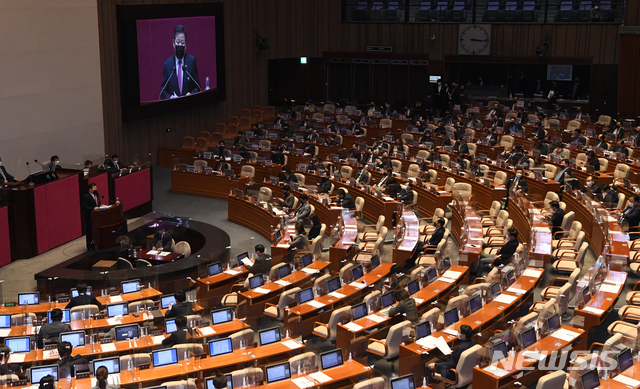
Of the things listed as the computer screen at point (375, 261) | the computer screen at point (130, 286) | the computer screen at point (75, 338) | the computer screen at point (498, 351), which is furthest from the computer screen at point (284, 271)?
the computer screen at point (498, 351)

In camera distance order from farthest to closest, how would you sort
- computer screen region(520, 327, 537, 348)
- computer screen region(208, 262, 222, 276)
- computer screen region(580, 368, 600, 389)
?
computer screen region(208, 262, 222, 276), computer screen region(520, 327, 537, 348), computer screen region(580, 368, 600, 389)

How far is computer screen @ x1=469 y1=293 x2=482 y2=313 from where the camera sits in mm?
11349

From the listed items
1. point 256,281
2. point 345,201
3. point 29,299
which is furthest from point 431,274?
point 29,299

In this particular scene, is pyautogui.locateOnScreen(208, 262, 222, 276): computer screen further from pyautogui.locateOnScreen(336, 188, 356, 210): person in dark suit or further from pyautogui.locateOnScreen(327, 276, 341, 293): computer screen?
pyautogui.locateOnScreen(336, 188, 356, 210): person in dark suit

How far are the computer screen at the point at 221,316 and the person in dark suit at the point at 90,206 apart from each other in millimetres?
6571

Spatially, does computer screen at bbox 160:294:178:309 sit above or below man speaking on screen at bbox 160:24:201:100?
below

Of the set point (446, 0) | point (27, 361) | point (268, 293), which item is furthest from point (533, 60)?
point (27, 361)

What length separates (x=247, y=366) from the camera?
9.98 meters

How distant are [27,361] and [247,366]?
9.76 feet

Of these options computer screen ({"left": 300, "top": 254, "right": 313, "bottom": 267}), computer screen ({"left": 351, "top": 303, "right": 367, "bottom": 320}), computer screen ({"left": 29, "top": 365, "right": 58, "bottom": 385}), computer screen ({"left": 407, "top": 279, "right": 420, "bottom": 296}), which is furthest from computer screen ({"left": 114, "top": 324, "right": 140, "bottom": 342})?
computer screen ({"left": 407, "top": 279, "right": 420, "bottom": 296})

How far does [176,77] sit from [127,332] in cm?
1474

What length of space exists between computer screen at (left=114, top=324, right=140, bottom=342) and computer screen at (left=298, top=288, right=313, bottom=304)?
8.69 feet

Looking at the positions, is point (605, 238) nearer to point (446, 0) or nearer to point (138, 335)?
point (138, 335)

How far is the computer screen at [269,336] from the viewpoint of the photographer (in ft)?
34.2
